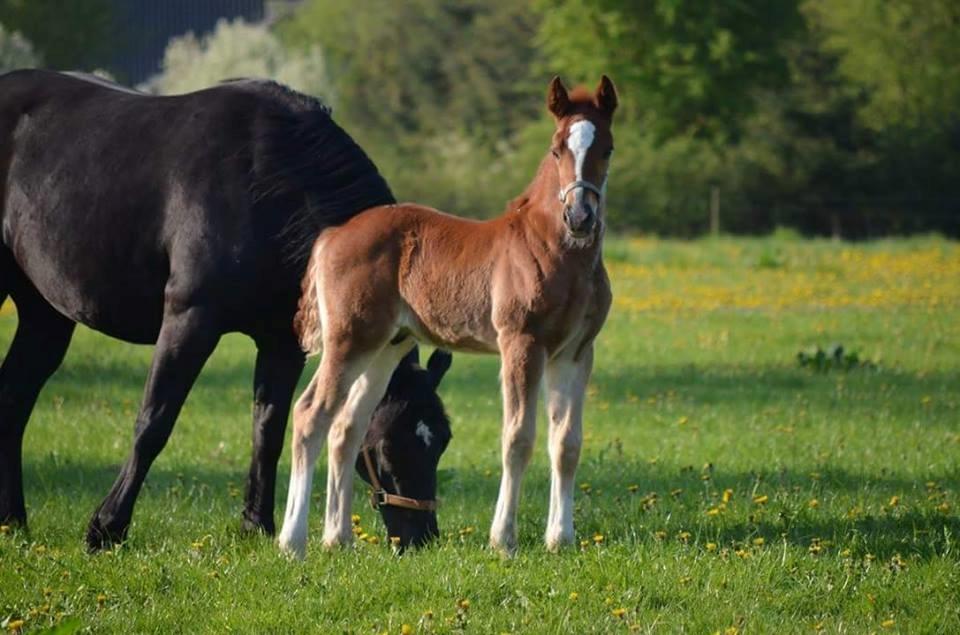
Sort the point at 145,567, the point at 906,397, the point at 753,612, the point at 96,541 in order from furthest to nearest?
the point at 906,397 < the point at 96,541 < the point at 145,567 < the point at 753,612

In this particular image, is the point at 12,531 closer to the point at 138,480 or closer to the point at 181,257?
the point at 138,480

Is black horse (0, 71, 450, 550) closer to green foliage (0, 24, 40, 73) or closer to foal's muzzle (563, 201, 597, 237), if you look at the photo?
foal's muzzle (563, 201, 597, 237)

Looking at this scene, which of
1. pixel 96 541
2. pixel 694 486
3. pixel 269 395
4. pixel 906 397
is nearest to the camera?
pixel 96 541

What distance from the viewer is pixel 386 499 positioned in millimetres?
7176

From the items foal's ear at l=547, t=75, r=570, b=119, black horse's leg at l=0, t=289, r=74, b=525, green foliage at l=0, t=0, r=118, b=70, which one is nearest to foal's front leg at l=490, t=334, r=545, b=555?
foal's ear at l=547, t=75, r=570, b=119

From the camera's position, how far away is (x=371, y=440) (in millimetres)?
7352

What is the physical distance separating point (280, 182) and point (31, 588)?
7.58 feet

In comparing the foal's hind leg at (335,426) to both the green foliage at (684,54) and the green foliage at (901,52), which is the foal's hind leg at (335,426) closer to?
the green foliage at (684,54)

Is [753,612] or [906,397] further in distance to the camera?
[906,397]

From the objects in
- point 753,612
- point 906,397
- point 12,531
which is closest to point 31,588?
point 12,531

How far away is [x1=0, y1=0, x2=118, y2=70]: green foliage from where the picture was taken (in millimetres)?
57188

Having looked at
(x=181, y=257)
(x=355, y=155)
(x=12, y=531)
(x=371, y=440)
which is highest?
(x=355, y=155)

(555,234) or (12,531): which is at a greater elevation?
(555,234)

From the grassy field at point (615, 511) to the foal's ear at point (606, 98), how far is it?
1.98 meters
